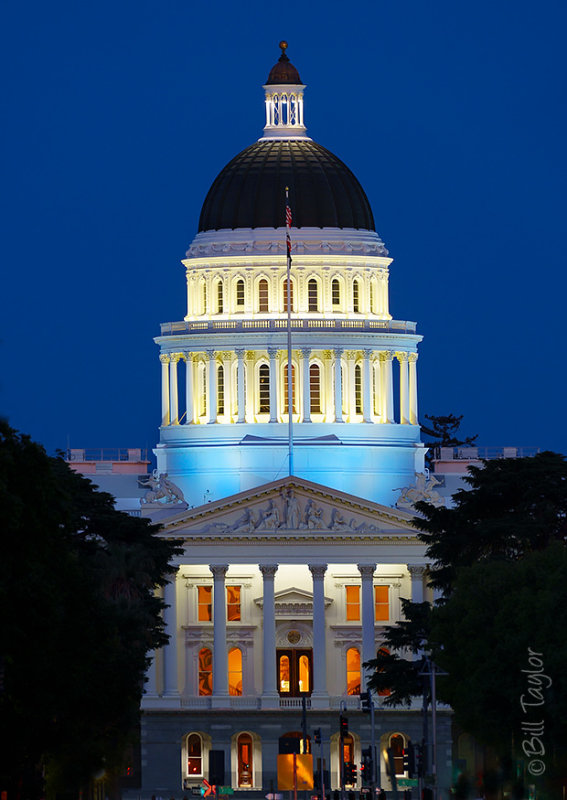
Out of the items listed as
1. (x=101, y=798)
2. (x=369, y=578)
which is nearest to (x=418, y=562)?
(x=369, y=578)

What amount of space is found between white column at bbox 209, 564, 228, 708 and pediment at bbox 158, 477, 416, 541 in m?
2.76

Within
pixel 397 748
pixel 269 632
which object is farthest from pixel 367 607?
pixel 397 748

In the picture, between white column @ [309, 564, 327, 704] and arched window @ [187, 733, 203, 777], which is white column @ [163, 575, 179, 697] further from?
white column @ [309, 564, 327, 704]

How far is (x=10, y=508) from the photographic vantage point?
328 feet

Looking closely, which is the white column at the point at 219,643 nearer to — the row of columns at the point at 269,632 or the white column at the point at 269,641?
the row of columns at the point at 269,632

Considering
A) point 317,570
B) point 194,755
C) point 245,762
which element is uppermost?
point 317,570

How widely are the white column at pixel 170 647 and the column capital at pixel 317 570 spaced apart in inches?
318

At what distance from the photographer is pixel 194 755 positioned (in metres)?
195

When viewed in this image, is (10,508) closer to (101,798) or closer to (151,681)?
(101,798)

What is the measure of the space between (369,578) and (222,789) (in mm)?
23665

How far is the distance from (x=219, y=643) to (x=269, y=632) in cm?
322

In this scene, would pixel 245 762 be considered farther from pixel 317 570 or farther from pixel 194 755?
pixel 317 570

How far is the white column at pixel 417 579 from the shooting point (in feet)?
645

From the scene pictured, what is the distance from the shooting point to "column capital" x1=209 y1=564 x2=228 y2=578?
647 ft
